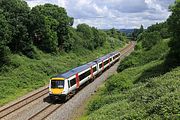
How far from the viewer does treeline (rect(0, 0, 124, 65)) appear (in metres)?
42.8

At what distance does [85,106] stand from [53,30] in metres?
32.1

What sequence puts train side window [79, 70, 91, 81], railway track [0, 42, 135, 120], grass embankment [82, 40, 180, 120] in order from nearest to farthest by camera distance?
grass embankment [82, 40, 180, 120] < railway track [0, 42, 135, 120] < train side window [79, 70, 91, 81]

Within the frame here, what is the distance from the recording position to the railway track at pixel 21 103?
29.1 meters

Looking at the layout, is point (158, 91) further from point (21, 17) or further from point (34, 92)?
point (21, 17)

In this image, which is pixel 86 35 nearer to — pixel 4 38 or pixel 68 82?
pixel 4 38

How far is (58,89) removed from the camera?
32.9m

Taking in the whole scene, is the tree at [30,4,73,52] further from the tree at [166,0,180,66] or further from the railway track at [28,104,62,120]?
the tree at [166,0,180,66]

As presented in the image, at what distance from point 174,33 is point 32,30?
2721 centimetres

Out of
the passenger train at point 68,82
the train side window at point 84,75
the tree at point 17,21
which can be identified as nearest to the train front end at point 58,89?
the passenger train at point 68,82

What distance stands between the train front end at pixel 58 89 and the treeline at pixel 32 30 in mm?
10399

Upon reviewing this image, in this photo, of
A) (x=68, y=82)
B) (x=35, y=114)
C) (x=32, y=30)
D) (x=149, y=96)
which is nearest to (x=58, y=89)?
(x=68, y=82)

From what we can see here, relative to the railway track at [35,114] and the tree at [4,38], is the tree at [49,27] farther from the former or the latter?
the railway track at [35,114]

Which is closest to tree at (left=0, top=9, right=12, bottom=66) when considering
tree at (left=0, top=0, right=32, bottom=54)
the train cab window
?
tree at (left=0, top=0, right=32, bottom=54)

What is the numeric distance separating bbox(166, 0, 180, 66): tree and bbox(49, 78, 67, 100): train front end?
37.1 feet
